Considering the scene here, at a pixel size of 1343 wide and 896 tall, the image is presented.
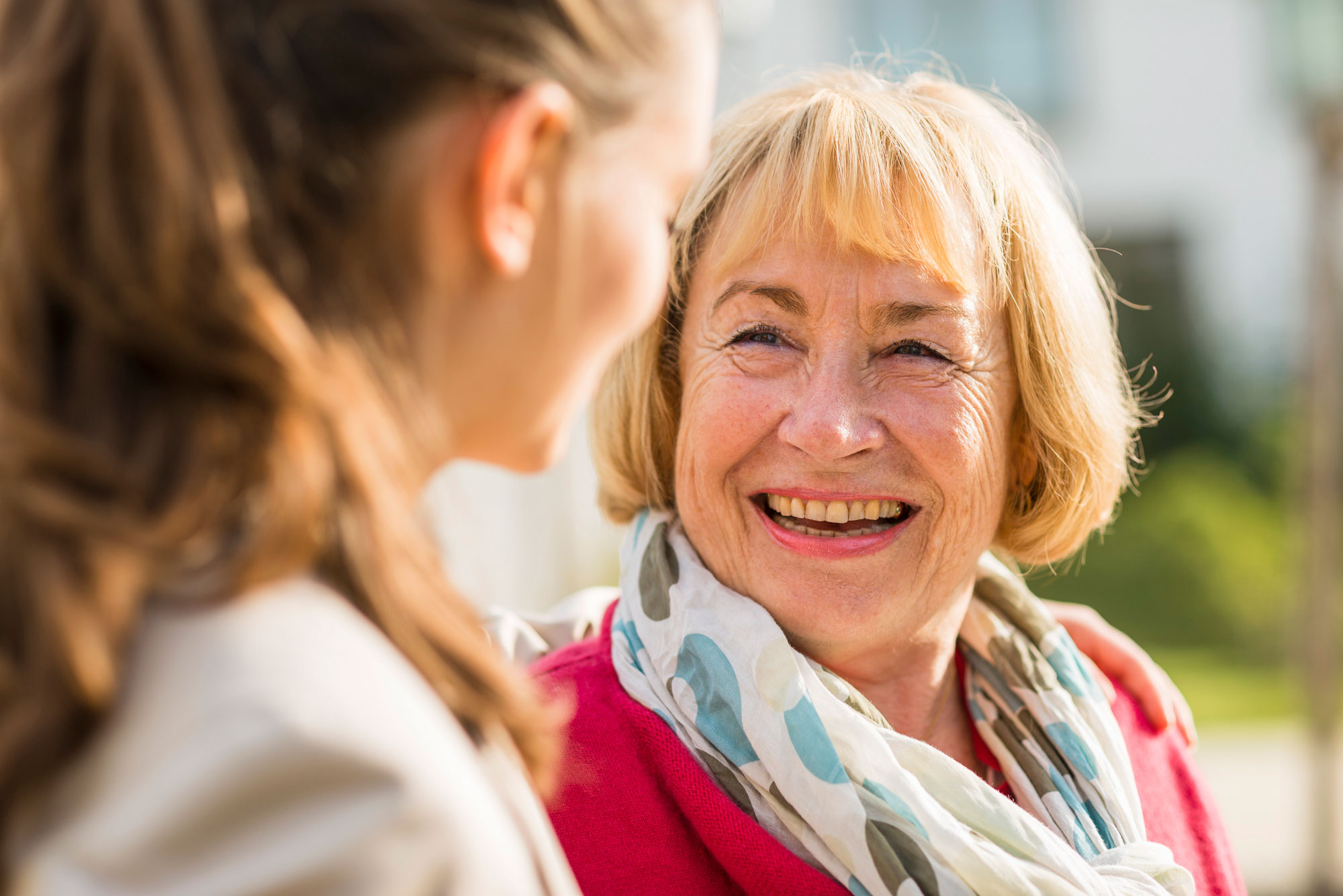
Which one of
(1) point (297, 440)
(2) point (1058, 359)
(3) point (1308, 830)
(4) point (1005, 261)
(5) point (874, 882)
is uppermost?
(1) point (297, 440)

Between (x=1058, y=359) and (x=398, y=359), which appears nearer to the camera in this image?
(x=398, y=359)

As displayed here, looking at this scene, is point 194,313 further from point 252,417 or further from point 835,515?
point 835,515

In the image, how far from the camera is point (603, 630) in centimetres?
215

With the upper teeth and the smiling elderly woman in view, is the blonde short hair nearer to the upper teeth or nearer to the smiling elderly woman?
the smiling elderly woman

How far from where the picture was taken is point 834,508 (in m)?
1.97

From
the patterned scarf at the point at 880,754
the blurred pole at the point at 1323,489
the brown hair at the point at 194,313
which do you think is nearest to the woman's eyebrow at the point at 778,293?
the patterned scarf at the point at 880,754

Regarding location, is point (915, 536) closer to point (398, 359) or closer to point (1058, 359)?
point (1058, 359)

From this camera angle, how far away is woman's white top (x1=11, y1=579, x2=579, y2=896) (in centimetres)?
76

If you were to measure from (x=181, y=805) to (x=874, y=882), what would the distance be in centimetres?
112

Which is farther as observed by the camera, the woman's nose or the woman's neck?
the woman's neck

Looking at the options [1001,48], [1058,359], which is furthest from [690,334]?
[1001,48]

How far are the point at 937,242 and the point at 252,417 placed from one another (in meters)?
1.33

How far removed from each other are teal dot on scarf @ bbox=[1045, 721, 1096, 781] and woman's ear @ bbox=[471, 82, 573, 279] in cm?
148

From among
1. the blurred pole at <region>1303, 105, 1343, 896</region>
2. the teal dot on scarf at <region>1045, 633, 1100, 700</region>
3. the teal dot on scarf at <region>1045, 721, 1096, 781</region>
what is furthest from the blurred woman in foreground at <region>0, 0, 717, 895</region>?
the blurred pole at <region>1303, 105, 1343, 896</region>
